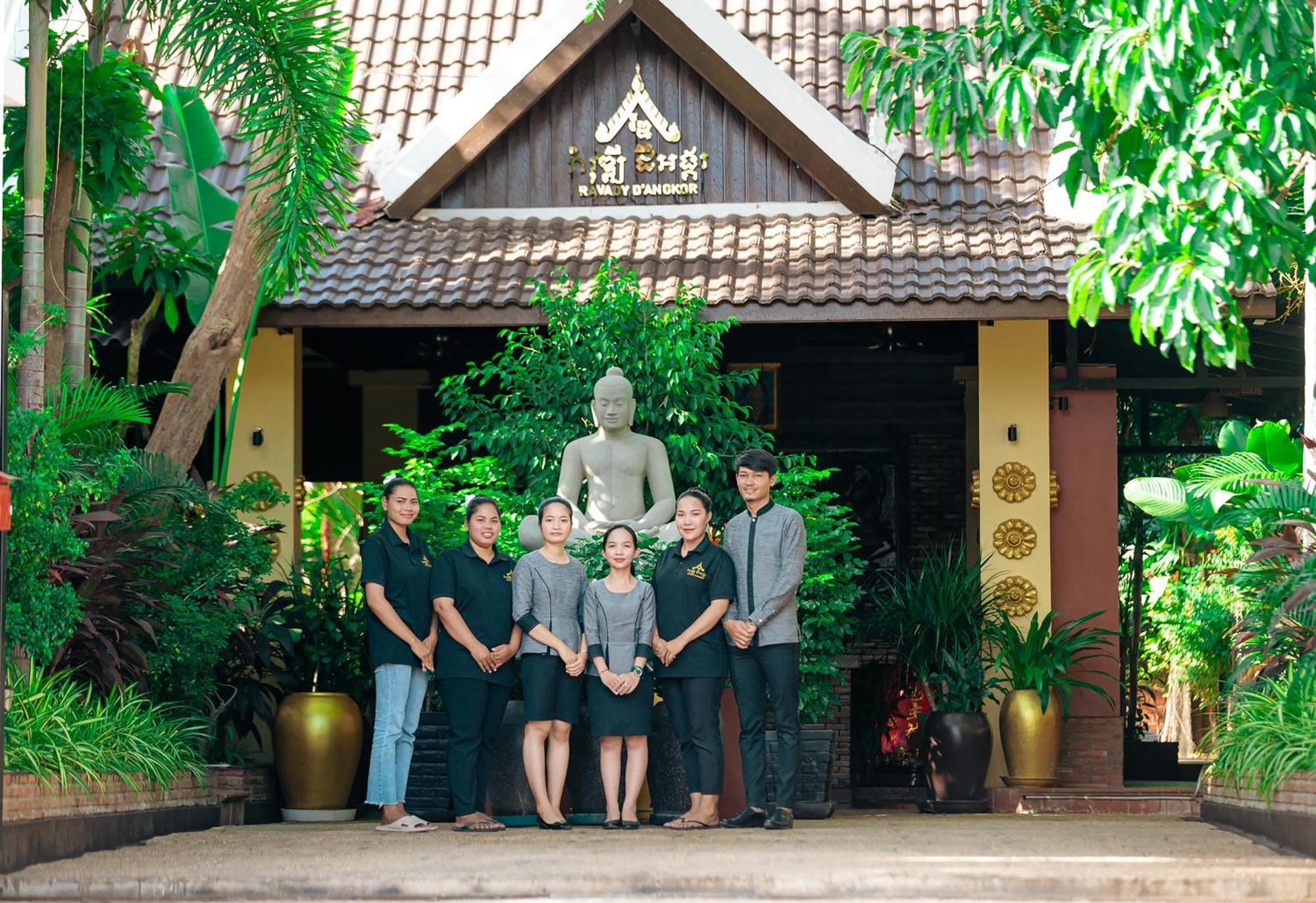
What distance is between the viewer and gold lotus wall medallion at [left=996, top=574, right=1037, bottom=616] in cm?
1226

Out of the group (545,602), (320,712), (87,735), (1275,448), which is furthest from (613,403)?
(1275,448)

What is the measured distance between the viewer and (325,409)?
1644 centimetres

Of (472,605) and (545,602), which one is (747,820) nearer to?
(545,602)

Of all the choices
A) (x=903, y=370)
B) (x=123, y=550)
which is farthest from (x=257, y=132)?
(x=903, y=370)

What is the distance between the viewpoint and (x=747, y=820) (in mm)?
8688

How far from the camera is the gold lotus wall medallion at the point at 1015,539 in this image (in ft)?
40.5

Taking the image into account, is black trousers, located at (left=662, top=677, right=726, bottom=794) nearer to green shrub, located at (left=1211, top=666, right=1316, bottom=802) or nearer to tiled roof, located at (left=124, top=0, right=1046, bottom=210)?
green shrub, located at (left=1211, top=666, right=1316, bottom=802)

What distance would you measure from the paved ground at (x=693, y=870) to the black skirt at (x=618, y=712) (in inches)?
30.6

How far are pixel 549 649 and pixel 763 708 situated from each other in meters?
1.03

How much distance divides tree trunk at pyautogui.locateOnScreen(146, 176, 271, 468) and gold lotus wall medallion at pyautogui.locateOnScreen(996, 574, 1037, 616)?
16.6 ft

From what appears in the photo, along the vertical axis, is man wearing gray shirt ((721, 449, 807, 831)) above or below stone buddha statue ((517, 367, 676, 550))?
below

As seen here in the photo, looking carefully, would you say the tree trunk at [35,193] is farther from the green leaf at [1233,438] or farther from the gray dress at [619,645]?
the green leaf at [1233,438]

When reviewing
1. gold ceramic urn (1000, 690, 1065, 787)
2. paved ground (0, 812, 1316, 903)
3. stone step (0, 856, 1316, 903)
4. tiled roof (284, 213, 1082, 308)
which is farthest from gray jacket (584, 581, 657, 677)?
gold ceramic urn (1000, 690, 1065, 787)

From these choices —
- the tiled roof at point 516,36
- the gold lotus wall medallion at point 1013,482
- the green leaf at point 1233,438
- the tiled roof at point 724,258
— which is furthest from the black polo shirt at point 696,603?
the tiled roof at point 516,36
